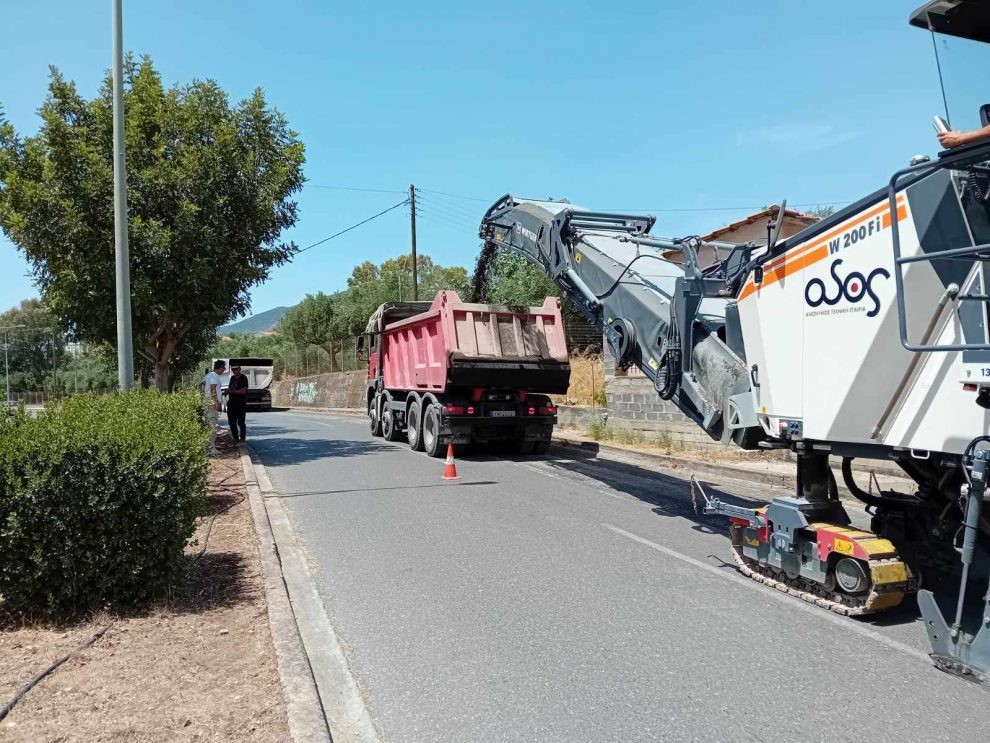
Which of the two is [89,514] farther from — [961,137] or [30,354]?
[30,354]

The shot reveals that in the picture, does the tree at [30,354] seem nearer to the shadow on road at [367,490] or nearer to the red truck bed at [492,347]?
the red truck bed at [492,347]

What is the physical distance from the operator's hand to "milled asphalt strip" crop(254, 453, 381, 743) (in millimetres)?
4167

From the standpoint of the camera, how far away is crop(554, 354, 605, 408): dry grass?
18.9m

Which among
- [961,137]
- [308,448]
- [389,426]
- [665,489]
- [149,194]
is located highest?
[149,194]

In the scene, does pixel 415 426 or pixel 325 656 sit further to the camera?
pixel 415 426

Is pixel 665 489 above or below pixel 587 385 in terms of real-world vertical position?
below

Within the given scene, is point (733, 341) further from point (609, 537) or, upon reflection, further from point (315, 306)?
point (315, 306)

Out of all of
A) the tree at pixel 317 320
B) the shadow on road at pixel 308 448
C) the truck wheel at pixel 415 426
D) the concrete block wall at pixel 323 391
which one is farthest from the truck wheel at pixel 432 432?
the tree at pixel 317 320

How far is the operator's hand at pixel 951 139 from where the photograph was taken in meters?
3.84

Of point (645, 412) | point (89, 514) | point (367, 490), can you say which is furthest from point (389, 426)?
point (89, 514)

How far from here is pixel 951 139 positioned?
3.89 meters

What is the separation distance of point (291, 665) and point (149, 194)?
11.0m

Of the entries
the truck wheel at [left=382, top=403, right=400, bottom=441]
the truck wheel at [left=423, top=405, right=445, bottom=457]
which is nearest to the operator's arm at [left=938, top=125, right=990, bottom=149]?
the truck wheel at [left=423, top=405, right=445, bottom=457]

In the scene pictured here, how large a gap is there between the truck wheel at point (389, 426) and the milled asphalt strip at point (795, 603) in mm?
10419
